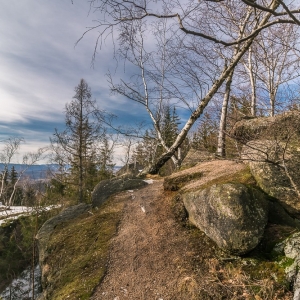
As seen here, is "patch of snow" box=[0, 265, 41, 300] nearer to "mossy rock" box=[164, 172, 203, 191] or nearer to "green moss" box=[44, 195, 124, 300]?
"green moss" box=[44, 195, 124, 300]

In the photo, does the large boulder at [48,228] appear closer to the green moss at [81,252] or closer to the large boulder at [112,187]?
the green moss at [81,252]

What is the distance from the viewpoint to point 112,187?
7250 mm

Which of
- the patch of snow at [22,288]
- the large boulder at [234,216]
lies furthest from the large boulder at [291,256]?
the patch of snow at [22,288]

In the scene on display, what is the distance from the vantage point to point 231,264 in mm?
3648

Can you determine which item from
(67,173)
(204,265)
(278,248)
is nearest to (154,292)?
(204,265)

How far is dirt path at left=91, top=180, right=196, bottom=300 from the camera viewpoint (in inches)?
139

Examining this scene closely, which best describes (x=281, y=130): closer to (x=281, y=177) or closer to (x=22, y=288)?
(x=281, y=177)

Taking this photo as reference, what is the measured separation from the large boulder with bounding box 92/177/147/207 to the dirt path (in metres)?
1.46

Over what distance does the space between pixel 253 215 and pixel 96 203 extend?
4.62 metres

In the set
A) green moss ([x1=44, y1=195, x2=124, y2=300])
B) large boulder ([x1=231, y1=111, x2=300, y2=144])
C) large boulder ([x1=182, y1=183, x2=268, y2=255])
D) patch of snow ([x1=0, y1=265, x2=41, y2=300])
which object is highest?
large boulder ([x1=231, y1=111, x2=300, y2=144])

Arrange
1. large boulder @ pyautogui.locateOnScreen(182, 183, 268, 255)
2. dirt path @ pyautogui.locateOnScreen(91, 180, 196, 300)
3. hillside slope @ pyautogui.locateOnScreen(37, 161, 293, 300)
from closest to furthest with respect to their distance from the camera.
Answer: hillside slope @ pyautogui.locateOnScreen(37, 161, 293, 300), dirt path @ pyautogui.locateOnScreen(91, 180, 196, 300), large boulder @ pyautogui.locateOnScreen(182, 183, 268, 255)

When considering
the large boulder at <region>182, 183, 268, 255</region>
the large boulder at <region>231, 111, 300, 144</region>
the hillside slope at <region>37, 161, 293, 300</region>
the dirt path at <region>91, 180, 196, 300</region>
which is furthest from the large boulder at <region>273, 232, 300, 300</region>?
the large boulder at <region>231, 111, 300, 144</region>

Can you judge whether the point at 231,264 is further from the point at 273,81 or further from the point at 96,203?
the point at 273,81

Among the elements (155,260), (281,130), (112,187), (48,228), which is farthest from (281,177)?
(48,228)
